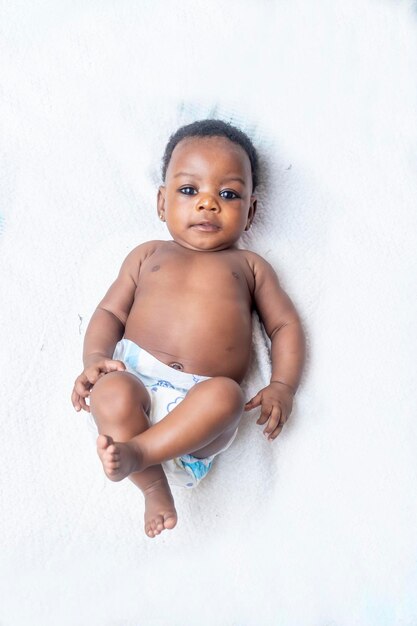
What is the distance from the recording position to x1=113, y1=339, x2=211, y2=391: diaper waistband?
1.34 meters

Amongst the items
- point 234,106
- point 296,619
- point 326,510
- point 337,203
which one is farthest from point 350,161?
point 296,619

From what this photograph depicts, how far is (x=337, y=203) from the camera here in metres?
1.58

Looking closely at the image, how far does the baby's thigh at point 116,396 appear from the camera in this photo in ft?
3.90

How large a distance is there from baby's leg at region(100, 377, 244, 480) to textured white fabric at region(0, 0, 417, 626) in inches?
7.2

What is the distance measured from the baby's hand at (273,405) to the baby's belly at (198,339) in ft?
0.27

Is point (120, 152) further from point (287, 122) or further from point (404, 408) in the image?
point (404, 408)

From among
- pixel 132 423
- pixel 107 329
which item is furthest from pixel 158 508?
pixel 107 329

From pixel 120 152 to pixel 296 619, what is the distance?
3.40 ft

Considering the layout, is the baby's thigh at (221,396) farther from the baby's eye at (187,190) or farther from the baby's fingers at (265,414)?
the baby's eye at (187,190)

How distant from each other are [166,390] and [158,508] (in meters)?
0.22

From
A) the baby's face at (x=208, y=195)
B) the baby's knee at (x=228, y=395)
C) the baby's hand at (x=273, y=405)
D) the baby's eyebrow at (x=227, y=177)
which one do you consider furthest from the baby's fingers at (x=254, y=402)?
the baby's eyebrow at (x=227, y=177)

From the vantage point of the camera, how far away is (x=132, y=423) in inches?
47.1

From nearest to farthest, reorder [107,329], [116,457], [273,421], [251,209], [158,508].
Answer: [116,457] < [158,508] < [273,421] < [107,329] < [251,209]

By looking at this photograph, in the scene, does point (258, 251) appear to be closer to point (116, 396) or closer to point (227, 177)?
point (227, 177)
